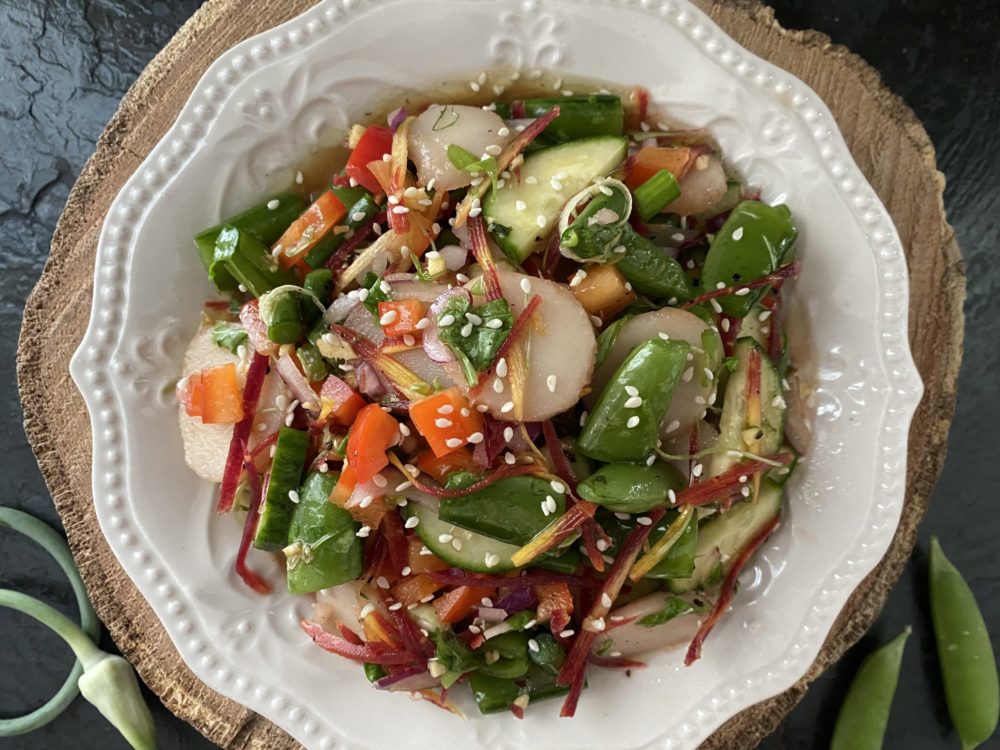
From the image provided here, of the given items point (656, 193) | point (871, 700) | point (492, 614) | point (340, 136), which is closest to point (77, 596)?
point (492, 614)

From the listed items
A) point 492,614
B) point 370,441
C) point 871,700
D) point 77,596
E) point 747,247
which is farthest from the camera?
point 77,596

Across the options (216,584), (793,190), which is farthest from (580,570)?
(793,190)

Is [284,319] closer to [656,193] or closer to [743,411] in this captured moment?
[656,193]

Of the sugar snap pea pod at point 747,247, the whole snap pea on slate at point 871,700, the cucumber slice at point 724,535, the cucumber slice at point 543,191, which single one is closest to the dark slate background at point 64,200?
the whole snap pea on slate at point 871,700

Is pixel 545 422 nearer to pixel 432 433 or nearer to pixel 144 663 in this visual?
pixel 432 433

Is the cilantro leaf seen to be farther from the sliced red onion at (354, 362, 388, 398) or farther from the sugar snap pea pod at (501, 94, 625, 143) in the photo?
the sugar snap pea pod at (501, 94, 625, 143)

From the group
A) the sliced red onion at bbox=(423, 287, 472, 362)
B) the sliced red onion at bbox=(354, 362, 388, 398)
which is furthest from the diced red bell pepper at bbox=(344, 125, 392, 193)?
the sliced red onion at bbox=(354, 362, 388, 398)
